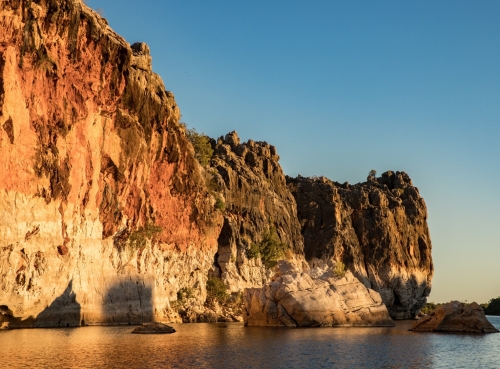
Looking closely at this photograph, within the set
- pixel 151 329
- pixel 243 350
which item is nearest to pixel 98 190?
pixel 151 329

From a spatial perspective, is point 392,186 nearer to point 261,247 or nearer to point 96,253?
point 261,247

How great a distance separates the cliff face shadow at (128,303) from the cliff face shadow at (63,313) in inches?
198

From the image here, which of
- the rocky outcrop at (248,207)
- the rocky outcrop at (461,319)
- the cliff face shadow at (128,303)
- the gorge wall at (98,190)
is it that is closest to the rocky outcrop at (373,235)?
the rocky outcrop at (248,207)

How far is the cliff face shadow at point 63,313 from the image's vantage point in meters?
56.9

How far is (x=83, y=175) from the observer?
6531 cm

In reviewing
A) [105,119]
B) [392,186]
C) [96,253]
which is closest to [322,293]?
[96,253]

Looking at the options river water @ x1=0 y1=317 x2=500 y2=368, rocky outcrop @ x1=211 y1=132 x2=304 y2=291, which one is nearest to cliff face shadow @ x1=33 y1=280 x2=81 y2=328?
river water @ x1=0 y1=317 x2=500 y2=368

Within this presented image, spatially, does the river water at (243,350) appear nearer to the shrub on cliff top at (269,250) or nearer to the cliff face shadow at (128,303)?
the cliff face shadow at (128,303)

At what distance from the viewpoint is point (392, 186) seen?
17062 centimetres

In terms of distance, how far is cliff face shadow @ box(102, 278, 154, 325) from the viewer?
66688mm

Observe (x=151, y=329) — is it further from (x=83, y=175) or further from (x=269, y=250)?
(x=269, y=250)

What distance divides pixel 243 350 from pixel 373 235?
111586mm

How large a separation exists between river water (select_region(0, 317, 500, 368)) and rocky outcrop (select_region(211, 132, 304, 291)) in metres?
45.3

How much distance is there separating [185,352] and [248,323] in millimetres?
30051
